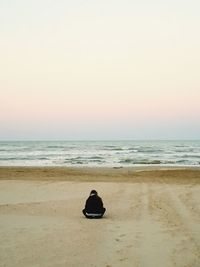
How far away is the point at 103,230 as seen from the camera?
900 centimetres

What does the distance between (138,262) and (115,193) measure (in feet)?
30.1

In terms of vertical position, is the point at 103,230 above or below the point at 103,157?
above

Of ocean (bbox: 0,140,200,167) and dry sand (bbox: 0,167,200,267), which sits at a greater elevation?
dry sand (bbox: 0,167,200,267)

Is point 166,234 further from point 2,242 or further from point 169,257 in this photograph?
point 2,242

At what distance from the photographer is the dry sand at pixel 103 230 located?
6.81 m

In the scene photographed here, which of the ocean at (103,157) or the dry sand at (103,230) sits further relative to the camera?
the ocean at (103,157)

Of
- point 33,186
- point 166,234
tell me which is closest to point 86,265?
point 166,234

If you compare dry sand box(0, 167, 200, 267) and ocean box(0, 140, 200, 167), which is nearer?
dry sand box(0, 167, 200, 267)

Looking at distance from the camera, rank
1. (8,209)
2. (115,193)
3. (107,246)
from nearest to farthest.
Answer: (107,246) < (8,209) < (115,193)

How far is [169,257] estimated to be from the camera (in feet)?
22.7

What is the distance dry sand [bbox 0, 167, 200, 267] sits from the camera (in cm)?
681

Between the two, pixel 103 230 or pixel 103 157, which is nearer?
pixel 103 230

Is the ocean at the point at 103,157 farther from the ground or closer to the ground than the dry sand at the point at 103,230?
closer to the ground

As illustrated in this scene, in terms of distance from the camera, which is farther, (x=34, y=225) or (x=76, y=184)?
(x=76, y=184)
